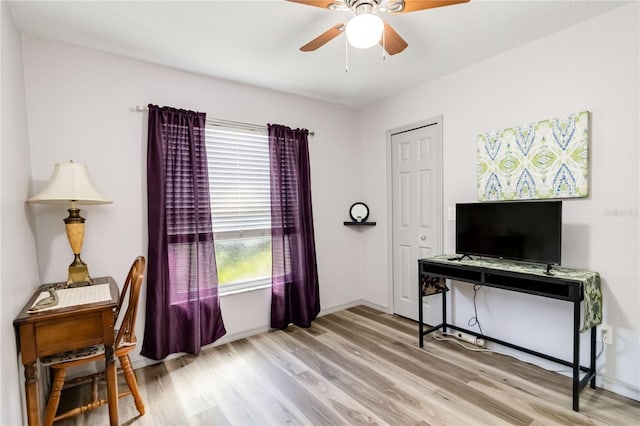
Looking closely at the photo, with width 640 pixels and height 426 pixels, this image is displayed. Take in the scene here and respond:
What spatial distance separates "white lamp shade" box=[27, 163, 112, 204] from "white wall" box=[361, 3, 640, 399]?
114 inches

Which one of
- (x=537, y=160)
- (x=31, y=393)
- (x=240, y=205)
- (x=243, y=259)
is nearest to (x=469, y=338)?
(x=537, y=160)

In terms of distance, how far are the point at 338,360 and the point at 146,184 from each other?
2166mm

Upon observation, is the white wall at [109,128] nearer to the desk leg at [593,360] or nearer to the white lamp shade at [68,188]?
the white lamp shade at [68,188]

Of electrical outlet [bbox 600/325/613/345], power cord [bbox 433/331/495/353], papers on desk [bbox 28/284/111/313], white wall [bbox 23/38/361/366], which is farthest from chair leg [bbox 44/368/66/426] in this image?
electrical outlet [bbox 600/325/613/345]

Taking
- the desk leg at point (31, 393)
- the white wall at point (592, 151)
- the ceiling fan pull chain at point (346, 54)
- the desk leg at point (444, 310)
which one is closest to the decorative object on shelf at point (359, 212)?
the white wall at point (592, 151)

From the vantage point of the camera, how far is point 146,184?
2580 mm

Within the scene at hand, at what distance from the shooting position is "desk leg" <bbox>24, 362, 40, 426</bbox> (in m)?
1.55

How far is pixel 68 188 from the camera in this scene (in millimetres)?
1970

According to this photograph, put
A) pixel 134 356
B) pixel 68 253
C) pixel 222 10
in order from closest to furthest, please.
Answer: pixel 222 10
pixel 68 253
pixel 134 356

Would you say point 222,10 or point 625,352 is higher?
point 222,10

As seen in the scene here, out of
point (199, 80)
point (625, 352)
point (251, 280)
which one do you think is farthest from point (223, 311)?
point (625, 352)

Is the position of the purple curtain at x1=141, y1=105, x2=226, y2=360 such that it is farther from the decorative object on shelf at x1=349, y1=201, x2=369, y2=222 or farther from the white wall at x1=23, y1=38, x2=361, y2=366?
the decorative object on shelf at x1=349, y1=201, x2=369, y2=222

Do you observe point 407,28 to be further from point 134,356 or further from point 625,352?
point 134,356

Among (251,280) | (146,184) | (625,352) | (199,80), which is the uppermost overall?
(199,80)
